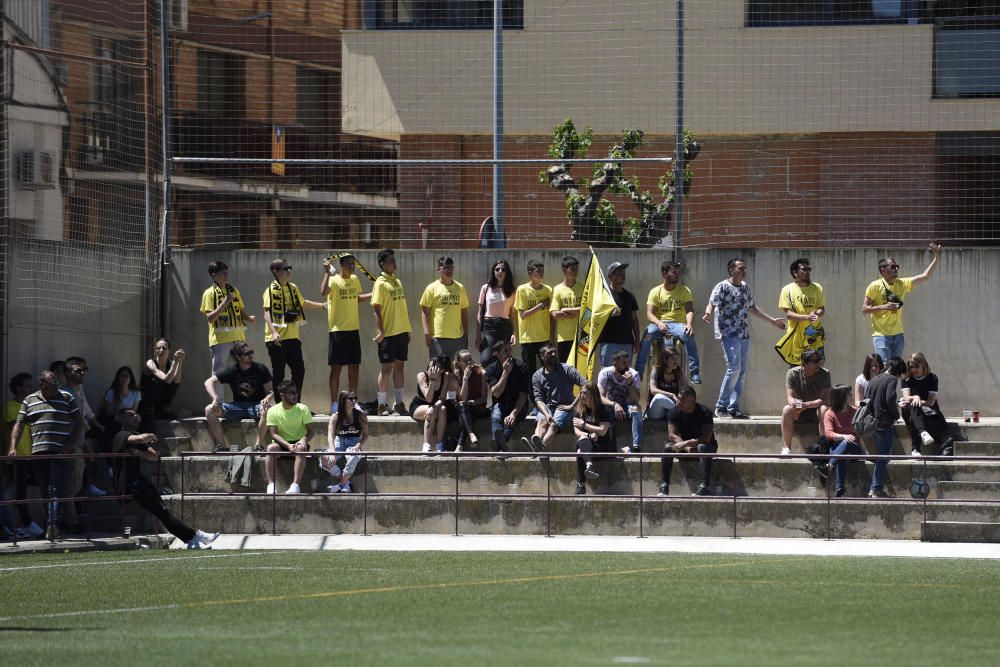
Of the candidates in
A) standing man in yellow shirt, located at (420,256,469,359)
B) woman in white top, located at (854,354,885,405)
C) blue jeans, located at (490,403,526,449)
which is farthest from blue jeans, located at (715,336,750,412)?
standing man in yellow shirt, located at (420,256,469,359)

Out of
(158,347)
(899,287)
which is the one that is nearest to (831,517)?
(899,287)

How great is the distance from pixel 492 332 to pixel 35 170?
6.07 meters

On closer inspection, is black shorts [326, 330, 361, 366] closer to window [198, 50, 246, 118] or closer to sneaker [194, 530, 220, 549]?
sneaker [194, 530, 220, 549]

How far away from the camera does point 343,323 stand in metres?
21.1

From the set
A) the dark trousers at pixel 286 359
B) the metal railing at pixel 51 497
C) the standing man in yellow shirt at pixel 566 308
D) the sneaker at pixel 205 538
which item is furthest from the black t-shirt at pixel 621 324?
the metal railing at pixel 51 497

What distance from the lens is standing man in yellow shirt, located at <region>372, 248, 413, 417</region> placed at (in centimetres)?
2086

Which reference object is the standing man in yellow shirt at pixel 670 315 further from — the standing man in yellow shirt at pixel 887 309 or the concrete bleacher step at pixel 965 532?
the concrete bleacher step at pixel 965 532

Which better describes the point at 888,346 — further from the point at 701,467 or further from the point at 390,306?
the point at 390,306

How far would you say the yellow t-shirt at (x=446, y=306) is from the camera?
20.8m

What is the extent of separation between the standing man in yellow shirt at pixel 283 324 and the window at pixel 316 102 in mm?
9211

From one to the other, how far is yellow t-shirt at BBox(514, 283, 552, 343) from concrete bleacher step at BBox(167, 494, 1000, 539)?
10.1 feet

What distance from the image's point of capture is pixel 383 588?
12.9m

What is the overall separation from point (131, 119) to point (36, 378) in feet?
13.6

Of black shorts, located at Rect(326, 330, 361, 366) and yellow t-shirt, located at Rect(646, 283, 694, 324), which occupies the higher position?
yellow t-shirt, located at Rect(646, 283, 694, 324)
